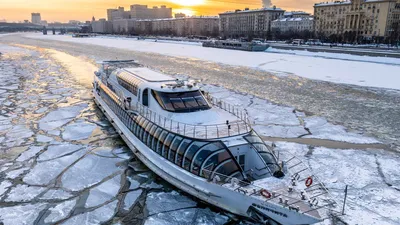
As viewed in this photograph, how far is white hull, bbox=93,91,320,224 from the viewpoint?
790 centimetres

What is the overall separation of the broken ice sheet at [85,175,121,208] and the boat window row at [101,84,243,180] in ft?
5.94

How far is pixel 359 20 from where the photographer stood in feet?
300

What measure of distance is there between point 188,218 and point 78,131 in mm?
9413

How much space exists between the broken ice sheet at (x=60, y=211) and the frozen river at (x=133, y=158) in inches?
1.2

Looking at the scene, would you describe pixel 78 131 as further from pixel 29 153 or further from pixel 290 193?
pixel 290 193

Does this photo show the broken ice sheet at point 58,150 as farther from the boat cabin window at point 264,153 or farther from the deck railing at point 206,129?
the boat cabin window at point 264,153

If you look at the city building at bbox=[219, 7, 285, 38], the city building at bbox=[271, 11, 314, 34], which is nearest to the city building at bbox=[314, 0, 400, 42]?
the city building at bbox=[271, 11, 314, 34]

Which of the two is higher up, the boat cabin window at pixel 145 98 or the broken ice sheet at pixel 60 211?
the boat cabin window at pixel 145 98

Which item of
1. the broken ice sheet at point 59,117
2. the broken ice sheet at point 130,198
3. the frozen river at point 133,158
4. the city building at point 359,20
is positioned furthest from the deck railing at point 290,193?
the city building at point 359,20

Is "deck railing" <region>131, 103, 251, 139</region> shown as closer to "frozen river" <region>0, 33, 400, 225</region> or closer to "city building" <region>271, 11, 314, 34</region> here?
"frozen river" <region>0, 33, 400, 225</region>

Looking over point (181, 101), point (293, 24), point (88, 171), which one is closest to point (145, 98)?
point (181, 101)

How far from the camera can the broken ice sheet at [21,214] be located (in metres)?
8.93

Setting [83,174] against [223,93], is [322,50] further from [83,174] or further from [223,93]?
[83,174]

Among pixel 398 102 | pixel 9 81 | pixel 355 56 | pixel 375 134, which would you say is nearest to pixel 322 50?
pixel 355 56
